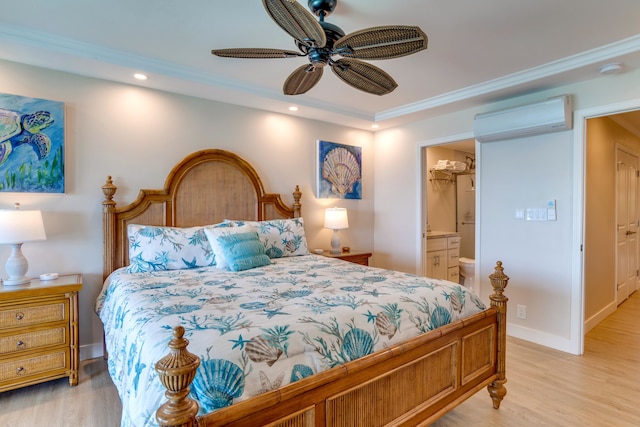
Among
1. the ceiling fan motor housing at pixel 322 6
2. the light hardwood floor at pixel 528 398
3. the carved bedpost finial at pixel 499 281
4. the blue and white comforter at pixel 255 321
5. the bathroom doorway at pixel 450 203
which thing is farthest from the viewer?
the bathroom doorway at pixel 450 203

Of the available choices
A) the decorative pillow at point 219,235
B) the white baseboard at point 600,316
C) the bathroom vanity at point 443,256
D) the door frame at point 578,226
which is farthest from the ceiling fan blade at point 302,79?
the white baseboard at point 600,316

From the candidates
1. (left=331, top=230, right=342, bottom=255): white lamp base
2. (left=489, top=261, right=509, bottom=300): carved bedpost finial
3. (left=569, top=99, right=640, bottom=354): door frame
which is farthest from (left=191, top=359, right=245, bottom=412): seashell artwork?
(left=569, top=99, right=640, bottom=354): door frame

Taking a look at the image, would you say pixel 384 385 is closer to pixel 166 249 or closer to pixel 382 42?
pixel 382 42

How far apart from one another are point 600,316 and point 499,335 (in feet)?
8.02

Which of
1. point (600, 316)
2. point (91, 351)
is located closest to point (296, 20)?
point (91, 351)

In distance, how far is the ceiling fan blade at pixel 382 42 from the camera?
1.58 metres

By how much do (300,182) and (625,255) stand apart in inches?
173

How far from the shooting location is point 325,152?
166 inches

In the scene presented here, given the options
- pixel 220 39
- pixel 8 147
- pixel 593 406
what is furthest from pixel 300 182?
pixel 593 406

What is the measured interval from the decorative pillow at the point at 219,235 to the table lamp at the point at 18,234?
1.13 m

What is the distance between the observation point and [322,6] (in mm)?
1872

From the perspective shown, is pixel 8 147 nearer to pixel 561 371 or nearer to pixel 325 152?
pixel 325 152

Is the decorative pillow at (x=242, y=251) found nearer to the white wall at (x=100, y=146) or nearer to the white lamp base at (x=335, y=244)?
the white wall at (x=100, y=146)

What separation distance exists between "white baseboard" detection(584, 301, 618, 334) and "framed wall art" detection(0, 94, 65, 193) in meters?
4.94
